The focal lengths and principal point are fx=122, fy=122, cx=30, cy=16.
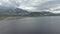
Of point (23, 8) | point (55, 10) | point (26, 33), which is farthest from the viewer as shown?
point (23, 8)

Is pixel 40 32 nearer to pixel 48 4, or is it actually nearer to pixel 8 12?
pixel 48 4

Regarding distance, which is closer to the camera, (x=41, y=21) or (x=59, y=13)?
(x=59, y=13)

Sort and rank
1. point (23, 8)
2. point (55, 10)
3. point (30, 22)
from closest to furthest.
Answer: point (55, 10) → point (23, 8) → point (30, 22)

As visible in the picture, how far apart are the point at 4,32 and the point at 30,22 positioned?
167 centimetres

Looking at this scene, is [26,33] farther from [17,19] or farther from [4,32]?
[17,19]

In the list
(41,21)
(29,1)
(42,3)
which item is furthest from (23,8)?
(41,21)

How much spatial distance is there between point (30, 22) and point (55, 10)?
57.7 inches

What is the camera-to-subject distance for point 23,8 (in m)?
5.00

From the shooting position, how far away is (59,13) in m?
4.94

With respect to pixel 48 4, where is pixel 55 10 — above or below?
below

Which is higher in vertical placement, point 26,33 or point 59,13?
point 59,13

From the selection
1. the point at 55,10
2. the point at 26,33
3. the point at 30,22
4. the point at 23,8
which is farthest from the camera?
the point at 30,22

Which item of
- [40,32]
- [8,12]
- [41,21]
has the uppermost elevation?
[8,12]

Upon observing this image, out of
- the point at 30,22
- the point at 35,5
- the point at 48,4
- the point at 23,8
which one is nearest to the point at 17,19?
the point at 30,22
